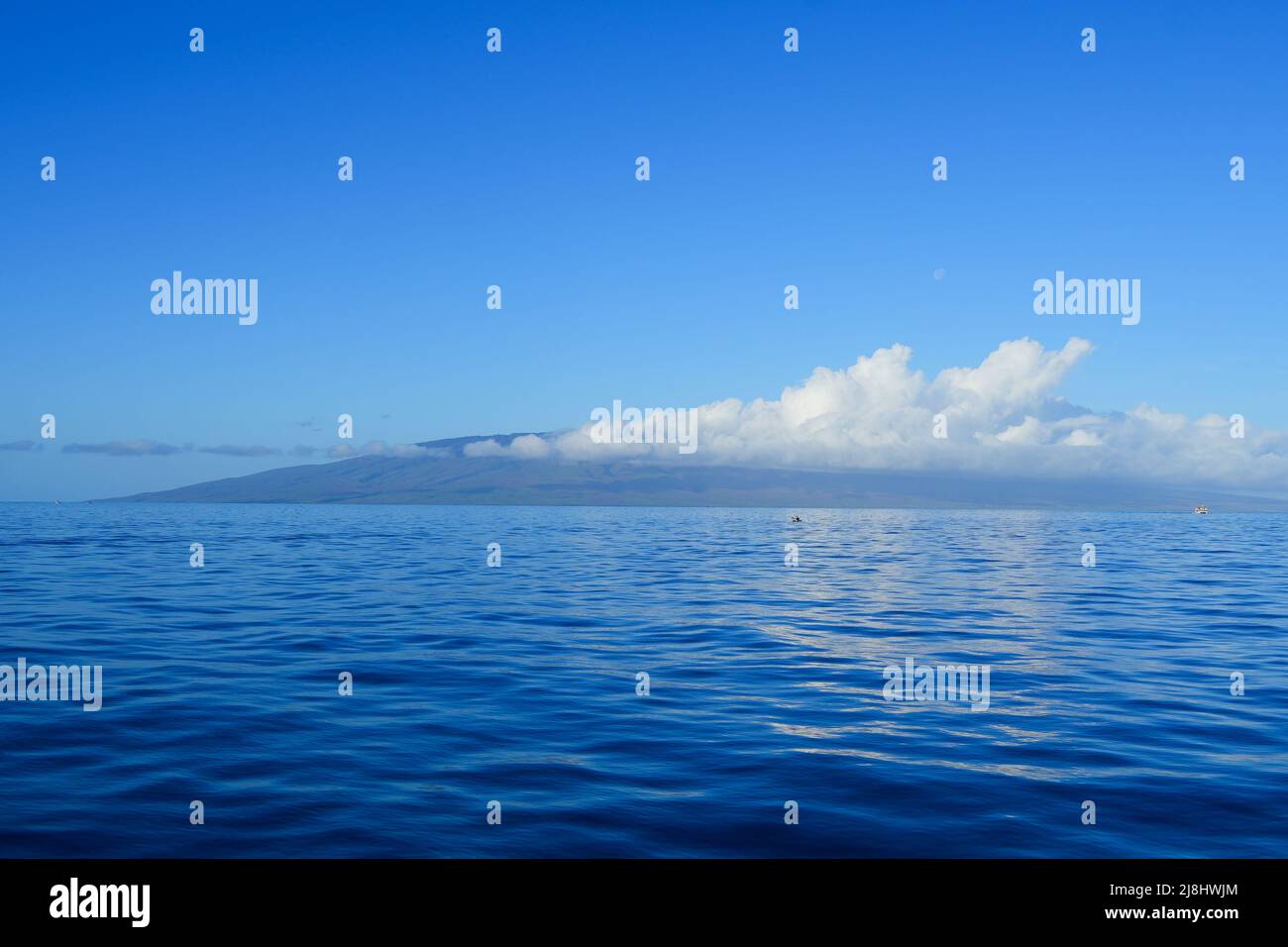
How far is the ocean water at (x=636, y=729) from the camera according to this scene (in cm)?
1137

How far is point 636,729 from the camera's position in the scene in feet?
53.6

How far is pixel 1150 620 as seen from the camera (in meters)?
31.7

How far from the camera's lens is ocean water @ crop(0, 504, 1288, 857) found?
448 inches
